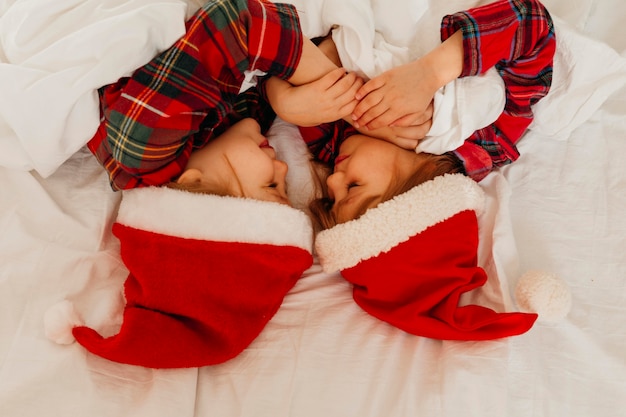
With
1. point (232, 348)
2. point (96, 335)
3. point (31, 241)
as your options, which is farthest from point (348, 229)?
point (31, 241)

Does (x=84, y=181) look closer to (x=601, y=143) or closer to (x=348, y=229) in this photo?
(x=348, y=229)

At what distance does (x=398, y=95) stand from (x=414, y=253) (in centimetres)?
29

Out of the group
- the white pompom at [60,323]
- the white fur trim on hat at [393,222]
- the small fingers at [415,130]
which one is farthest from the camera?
the small fingers at [415,130]

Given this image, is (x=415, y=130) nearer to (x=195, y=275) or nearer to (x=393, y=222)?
(x=393, y=222)

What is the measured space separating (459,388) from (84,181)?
2.49ft

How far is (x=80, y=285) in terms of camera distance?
0.88 metres

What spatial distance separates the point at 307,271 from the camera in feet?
3.25

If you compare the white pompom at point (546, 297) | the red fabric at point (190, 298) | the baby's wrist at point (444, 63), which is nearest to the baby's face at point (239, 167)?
the red fabric at point (190, 298)

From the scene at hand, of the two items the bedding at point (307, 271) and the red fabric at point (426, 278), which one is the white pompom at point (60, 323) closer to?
the bedding at point (307, 271)

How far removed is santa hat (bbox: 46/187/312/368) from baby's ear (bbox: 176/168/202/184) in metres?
0.04

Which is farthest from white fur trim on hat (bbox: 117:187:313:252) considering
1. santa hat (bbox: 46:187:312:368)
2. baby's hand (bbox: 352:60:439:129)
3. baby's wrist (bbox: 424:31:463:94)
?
baby's wrist (bbox: 424:31:463:94)

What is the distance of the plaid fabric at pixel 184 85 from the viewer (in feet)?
2.88

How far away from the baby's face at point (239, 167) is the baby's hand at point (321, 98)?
102mm

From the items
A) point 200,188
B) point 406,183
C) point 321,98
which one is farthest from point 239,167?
point 406,183
